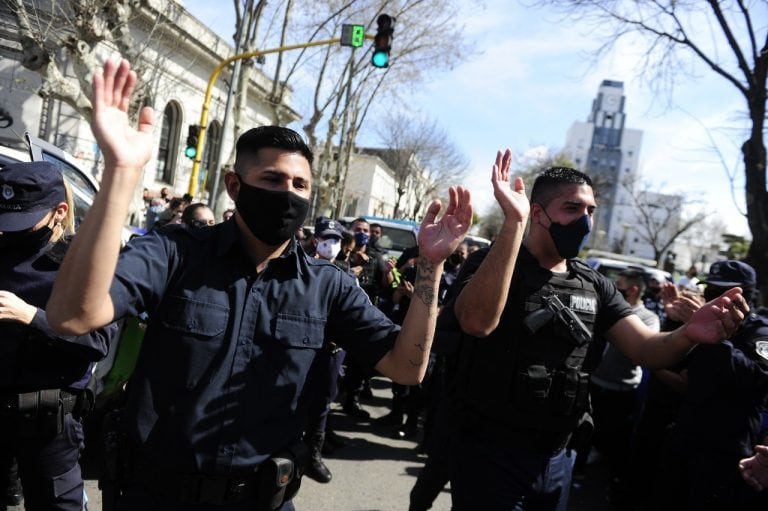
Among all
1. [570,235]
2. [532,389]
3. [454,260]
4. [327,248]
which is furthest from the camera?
[454,260]

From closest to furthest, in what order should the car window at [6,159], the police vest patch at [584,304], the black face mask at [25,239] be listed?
the black face mask at [25,239] < the police vest patch at [584,304] < the car window at [6,159]

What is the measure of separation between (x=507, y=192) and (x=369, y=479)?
327 centimetres

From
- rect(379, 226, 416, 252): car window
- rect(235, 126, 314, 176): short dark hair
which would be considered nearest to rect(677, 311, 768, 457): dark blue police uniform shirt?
rect(235, 126, 314, 176): short dark hair

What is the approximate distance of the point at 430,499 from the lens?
336 cm

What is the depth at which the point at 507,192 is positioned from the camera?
2.22 meters

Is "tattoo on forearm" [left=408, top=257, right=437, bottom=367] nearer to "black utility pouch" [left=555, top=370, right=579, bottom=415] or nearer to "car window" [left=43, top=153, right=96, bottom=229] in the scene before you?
"black utility pouch" [left=555, top=370, right=579, bottom=415]

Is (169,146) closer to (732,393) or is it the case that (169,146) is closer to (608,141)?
(732,393)

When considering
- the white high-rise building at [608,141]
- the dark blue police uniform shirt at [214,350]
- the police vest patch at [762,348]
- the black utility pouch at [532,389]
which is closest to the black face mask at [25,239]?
the dark blue police uniform shirt at [214,350]

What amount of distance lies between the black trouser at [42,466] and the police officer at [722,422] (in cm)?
310

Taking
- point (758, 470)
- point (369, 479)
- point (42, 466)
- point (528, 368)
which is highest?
point (528, 368)

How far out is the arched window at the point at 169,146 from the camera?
66.5ft

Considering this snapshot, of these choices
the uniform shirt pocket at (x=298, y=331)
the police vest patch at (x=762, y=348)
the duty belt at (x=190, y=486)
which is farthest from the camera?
the police vest patch at (x=762, y=348)

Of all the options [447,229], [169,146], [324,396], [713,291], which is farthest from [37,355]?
[169,146]

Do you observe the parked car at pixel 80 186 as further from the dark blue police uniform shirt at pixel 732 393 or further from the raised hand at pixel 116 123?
the dark blue police uniform shirt at pixel 732 393
